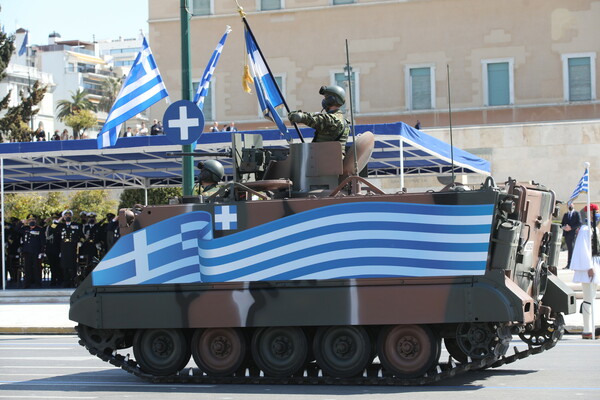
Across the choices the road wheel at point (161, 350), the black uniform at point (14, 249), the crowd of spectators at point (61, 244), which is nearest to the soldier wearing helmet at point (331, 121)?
the road wheel at point (161, 350)

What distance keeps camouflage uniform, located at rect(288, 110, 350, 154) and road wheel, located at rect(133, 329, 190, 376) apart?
294 cm

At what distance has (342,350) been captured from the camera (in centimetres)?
1247

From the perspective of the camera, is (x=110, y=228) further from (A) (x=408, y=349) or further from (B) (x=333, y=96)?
(A) (x=408, y=349)

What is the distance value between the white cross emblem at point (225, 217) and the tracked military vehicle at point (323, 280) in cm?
1

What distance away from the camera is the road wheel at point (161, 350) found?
515 inches

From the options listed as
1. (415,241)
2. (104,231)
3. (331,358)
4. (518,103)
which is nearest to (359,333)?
(331,358)

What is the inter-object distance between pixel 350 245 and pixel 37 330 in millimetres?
9552

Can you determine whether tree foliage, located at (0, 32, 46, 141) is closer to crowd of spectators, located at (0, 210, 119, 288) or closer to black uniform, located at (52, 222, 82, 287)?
crowd of spectators, located at (0, 210, 119, 288)

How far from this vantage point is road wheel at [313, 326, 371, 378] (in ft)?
40.5

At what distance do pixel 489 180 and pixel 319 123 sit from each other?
2.38m

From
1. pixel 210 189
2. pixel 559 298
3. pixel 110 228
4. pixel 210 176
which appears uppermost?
pixel 210 176

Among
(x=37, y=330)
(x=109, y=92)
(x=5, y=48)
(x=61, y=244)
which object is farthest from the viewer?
(x=109, y=92)

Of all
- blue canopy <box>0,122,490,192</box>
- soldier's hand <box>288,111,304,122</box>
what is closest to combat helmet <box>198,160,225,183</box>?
soldier's hand <box>288,111,304,122</box>

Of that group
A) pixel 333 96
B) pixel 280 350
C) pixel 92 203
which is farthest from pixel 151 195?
pixel 280 350
